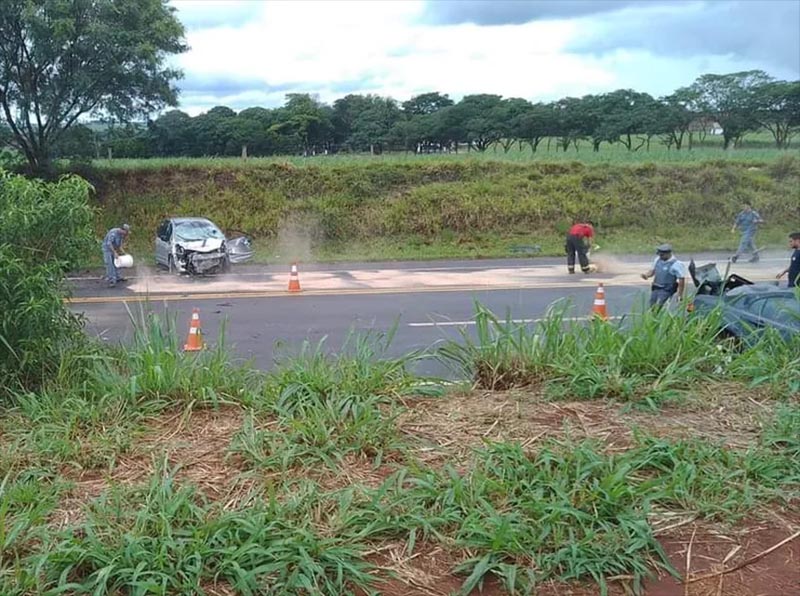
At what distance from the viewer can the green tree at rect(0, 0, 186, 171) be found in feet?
73.1

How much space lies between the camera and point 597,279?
19500 mm

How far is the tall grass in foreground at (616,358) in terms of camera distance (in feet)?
14.5

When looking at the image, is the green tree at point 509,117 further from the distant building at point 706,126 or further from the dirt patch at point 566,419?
the dirt patch at point 566,419

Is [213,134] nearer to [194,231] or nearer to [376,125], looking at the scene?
[376,125]

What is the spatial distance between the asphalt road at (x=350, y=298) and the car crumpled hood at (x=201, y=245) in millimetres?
908

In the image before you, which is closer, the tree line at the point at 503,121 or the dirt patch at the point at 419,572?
the dirt patch at the point at 419,572

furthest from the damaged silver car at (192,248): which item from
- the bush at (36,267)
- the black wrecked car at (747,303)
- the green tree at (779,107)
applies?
the green tree at (779,107)

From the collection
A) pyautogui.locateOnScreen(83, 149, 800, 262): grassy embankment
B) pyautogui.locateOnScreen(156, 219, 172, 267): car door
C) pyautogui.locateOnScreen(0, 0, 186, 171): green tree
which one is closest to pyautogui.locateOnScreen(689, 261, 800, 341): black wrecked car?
pyautogui.locateOnScreen(156, 219, 172, 267): car door

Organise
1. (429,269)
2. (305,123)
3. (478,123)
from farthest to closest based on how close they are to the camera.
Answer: (478,123) → (305,123) → (429,269)

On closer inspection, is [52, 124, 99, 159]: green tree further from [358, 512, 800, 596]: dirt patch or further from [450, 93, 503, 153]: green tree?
[358, 512, 800, 596]: dirt patch

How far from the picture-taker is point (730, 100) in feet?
154

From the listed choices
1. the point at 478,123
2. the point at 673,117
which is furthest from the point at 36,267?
the point at 673,117

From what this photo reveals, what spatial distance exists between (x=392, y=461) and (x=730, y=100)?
49184 mm

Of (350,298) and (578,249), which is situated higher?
(578,249)
